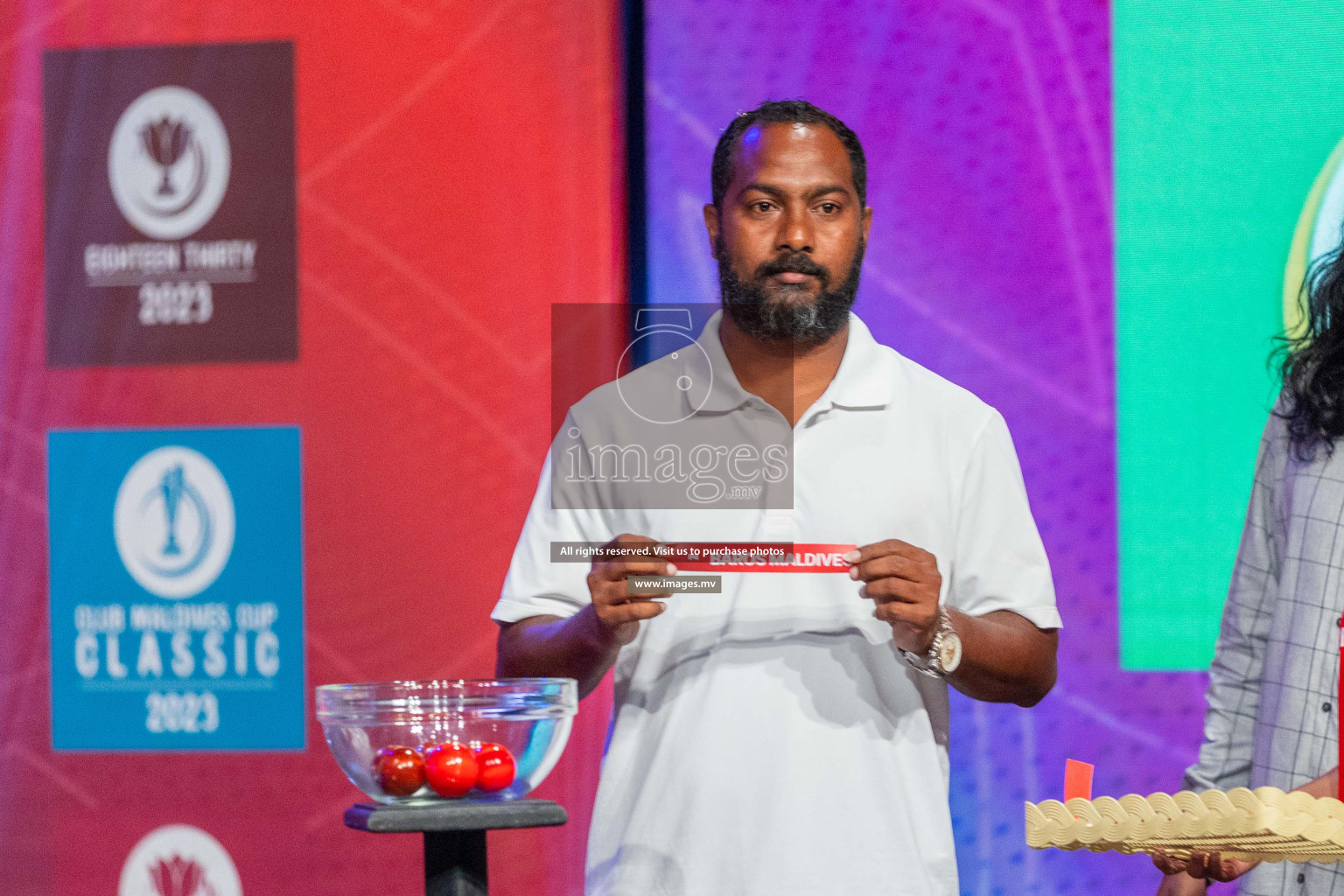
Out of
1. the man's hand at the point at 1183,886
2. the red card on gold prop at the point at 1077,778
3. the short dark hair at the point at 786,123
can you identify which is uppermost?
the short dark hair at the point at 786,123

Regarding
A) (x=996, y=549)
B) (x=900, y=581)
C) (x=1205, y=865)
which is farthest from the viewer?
(x=996, y=549)

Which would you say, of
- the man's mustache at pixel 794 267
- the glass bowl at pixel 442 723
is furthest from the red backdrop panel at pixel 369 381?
the glass bowl at pixel 442 723

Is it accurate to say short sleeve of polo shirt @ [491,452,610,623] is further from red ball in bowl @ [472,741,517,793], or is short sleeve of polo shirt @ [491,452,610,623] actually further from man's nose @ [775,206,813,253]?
red ball in bowl @ [472,741,517,793]

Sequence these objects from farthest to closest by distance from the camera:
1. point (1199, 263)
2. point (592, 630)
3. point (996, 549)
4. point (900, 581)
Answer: point (1199, 263) → point (996, 549) → point (592, 630) → point (900, 581)

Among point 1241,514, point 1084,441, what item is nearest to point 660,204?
point 1084,441

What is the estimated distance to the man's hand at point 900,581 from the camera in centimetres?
145

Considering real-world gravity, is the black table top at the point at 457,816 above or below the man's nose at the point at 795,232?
below

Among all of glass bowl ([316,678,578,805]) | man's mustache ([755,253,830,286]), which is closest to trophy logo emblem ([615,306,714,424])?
man's mustache ([755,253,830,286])

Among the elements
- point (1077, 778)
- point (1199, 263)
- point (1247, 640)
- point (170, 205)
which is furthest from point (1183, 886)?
point (170, 205)

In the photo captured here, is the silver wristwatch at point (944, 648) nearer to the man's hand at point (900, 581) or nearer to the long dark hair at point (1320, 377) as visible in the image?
the man's hand at point (900, 581)

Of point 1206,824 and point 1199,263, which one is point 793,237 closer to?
point 1206,824

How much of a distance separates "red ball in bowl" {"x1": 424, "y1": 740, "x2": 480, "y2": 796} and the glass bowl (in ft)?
0.04

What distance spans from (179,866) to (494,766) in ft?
5.58

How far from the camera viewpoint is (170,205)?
2.65 metres
